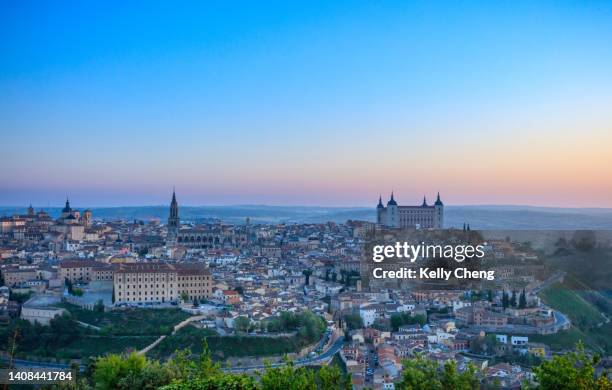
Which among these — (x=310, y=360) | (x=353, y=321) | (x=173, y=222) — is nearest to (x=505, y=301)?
(x=353, y=321)

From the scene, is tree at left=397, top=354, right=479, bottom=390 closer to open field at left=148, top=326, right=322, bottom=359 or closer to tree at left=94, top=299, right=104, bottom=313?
open field at left=148, top=326, right=322, bottom=359

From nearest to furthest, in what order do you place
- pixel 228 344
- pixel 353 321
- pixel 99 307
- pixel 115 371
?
pixel 115 371 → pixel 228 344 → pixel 99 307 → pixel 353 321

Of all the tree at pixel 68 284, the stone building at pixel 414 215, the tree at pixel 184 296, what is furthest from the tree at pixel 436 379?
the stone building at pixel 414 215

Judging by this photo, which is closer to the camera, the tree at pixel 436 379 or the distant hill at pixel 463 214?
the tree at pixel 436 379

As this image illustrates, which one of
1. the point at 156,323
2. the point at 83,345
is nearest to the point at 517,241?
the point at 156,323

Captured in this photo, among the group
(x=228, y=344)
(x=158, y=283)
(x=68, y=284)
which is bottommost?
(x=228, y=344)

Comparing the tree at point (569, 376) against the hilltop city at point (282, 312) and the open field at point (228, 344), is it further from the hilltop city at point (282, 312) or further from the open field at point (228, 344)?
the open field at point (228, 344)

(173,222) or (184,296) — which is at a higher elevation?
(173,222)

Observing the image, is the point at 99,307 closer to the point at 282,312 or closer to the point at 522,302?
the point at 282,312
